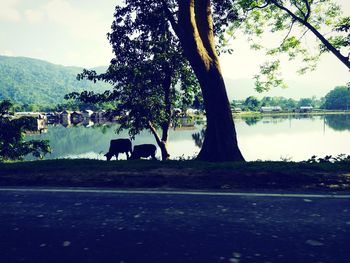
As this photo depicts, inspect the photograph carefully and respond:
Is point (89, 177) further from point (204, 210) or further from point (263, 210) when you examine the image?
point (263, 210)

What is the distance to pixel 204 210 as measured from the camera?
5.48 meters

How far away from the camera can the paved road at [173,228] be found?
377cm

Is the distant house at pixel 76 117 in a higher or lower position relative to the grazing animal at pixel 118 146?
higher

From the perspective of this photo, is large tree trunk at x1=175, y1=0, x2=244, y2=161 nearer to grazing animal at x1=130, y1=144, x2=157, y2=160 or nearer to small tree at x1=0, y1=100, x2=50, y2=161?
grazing animal at x1=130, y1=144, x2=157, y2=160

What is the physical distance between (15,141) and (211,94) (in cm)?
1669

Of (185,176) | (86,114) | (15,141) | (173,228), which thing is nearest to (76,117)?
(86,114)

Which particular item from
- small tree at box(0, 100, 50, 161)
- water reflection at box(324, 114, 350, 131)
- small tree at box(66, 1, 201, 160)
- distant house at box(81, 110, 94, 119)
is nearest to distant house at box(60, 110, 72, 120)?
distant house at box(81, 110, 94, 119)

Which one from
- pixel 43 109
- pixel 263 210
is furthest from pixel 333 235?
pixel 43 109

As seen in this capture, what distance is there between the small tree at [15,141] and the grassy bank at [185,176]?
1332 centimetres

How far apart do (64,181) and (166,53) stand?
13.7 m

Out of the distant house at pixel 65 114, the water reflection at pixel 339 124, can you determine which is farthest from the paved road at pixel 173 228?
the distant house at pixel 65 114

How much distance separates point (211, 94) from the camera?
11867 mm

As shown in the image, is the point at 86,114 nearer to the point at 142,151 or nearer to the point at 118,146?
the point at 118,146

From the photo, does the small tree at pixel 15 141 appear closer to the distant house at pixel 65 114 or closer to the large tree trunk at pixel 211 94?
the large tree trunk at pixel 211 94
